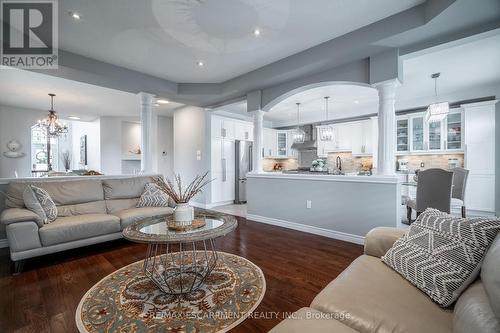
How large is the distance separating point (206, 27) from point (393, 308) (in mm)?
3183

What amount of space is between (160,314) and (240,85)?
3.79m

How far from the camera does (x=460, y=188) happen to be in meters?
3.83

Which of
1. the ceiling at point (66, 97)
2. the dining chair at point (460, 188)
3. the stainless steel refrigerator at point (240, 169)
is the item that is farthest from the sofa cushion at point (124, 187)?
the dining chair at point (460, 188)

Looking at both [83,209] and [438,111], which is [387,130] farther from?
[83,209]

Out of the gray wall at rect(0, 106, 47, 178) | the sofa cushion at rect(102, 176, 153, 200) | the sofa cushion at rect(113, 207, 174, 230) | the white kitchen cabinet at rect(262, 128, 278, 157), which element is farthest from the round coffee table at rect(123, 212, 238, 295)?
the gray wall at rect(0, 106, 47, 178)

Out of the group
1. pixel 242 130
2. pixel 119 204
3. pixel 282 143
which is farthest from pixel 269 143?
pixel 119 204

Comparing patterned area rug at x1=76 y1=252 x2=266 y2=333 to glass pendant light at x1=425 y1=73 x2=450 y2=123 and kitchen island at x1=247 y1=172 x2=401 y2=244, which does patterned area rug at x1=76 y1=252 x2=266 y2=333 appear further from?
glass pendant light at x1=425 y1=73 x2=450 y2=123

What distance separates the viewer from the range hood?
24.3ft

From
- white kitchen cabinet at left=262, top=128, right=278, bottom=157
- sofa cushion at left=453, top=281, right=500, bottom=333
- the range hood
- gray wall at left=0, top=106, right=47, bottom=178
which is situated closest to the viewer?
sofa cushion at left=453, top=281, right=500, bottom=333

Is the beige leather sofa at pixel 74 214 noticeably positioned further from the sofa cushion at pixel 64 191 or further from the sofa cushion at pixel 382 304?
the sofa cushion at pixel 382 304

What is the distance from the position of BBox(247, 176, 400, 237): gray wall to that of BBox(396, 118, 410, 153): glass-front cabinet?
3584 millimetres

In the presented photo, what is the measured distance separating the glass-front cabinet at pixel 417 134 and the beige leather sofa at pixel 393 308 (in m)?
5.48

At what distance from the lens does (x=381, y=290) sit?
1213 millimetres

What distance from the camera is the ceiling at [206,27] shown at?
2.45 m
